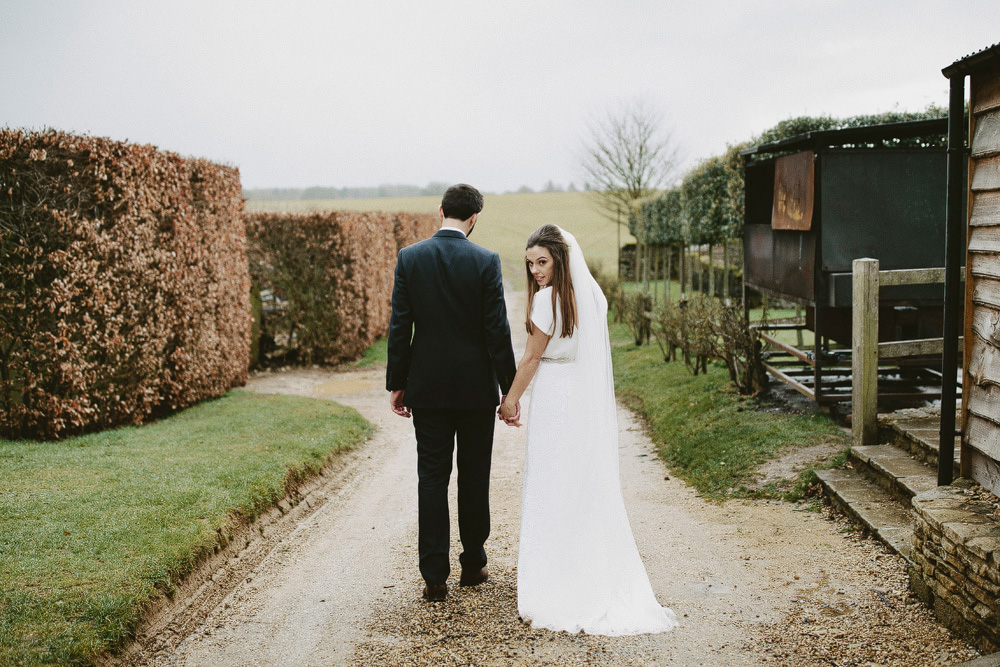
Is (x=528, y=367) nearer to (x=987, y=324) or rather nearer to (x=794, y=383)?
(x=987, y=324)

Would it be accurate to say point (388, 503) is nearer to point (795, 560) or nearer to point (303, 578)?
point (303, 578)

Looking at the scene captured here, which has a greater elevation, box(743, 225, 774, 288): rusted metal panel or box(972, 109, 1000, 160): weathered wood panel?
box(972, 109, 1000, 160): weathered wood panel

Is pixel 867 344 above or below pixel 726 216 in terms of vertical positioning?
below

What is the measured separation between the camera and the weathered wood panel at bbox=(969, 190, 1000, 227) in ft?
14.3

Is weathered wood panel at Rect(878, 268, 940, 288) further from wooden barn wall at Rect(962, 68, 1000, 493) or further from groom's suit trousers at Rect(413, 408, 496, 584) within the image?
groom's suit trousers at Rect(413, 408, 496, 584)

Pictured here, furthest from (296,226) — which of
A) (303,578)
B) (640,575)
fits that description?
(640,575)

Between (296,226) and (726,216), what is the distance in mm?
8713

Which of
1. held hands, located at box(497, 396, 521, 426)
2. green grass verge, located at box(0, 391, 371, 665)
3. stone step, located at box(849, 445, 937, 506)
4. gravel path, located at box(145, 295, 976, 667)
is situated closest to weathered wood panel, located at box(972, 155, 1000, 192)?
stone step, located at box(849, 445, 937, 506)

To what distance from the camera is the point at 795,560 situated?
4918mm

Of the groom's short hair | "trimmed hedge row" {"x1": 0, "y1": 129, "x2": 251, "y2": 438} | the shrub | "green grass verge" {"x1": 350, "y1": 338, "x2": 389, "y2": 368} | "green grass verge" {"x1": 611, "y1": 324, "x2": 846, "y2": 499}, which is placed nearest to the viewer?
the groom's short hair

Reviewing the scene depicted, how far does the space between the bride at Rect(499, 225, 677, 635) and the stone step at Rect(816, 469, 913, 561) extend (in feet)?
5.68

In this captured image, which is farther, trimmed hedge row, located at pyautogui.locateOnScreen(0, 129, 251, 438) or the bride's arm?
trimmed hedge row, located at pyautogui.locateOnScreen(0, 129, 251, 438)

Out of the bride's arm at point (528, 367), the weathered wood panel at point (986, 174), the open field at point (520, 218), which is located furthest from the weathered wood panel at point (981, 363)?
the open field at point (520, 218)

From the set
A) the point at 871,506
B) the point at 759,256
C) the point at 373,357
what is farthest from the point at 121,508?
the point at 373,357
